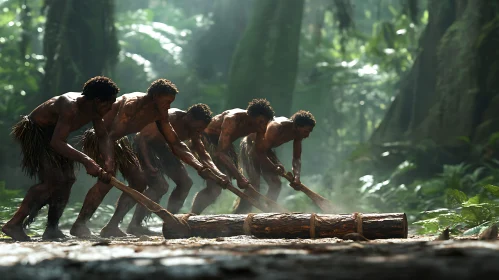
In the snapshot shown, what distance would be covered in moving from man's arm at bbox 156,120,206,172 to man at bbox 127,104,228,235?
0.57 m

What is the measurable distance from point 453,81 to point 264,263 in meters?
11.6

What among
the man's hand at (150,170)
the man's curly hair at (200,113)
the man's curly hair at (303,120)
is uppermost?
the man's curly hair at (303,120)

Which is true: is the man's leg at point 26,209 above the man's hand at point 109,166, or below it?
below

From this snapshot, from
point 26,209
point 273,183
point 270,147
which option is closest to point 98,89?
point 26,209

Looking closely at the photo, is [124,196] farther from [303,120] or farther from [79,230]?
[303,120]

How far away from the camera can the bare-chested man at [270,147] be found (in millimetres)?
9156

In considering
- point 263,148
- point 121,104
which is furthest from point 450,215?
point 121,104

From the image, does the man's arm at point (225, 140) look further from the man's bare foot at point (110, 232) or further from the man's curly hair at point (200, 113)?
the man's bare foot at point (110, 232)

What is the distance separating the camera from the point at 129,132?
23.5 feet

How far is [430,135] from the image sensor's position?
551 inches

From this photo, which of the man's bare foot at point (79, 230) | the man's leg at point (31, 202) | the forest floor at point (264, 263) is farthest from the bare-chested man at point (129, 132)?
the forest floor at point (264, 263)

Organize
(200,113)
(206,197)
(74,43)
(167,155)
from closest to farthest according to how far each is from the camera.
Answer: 1. (200,113)
2. (167,155)
3. (206,197)
4. (74,43)

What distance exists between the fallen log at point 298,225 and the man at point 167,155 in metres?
1.42

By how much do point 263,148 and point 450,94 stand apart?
589cm
